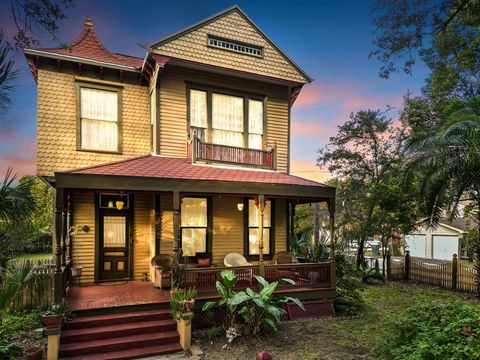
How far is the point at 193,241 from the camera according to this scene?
10.6 m

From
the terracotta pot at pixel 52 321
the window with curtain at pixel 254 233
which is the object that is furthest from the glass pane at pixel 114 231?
the terracotta pot at pixel 52 321

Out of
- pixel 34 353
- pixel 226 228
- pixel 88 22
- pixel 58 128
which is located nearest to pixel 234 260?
pixel 226 228

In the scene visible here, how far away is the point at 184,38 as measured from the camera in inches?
412

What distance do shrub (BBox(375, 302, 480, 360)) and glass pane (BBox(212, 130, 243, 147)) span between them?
295 inches

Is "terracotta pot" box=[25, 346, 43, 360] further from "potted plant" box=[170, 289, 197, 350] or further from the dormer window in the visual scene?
the dormer window

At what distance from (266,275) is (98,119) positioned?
7.14 metres

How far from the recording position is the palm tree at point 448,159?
31.2ft

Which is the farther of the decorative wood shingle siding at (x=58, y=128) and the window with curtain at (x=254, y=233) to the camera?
the window with curtain at (x=254, y=233)

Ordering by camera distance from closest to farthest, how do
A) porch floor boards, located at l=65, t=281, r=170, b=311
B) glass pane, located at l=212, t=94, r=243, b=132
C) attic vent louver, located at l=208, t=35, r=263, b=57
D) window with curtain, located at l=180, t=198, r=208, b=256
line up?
porch floor boards, located at l=65, t=281, r=170, b=311
window with curtain, located at l=180, t=198, r=208, b=256
attic vent louver, located at l=208, t=35, r=263, b=57
glass pane, located at l=212, t=94, r=243, b=132

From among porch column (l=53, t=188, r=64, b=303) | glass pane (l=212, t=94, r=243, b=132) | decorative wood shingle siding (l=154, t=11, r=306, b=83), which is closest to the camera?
porch column (l=53, t=188, r=64, b=303)

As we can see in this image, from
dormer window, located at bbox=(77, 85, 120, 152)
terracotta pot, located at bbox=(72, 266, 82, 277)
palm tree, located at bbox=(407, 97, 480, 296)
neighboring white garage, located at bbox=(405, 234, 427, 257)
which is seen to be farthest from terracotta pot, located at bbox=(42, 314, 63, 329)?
neighboring white garage, located at bbox=(405, 234, 427, 257)

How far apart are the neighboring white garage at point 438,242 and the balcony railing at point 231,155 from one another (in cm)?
1839

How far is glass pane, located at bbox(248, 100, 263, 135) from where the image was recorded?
38.6ft

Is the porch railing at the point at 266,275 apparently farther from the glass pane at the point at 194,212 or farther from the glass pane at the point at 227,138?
the glass pane at the point at 227,138
